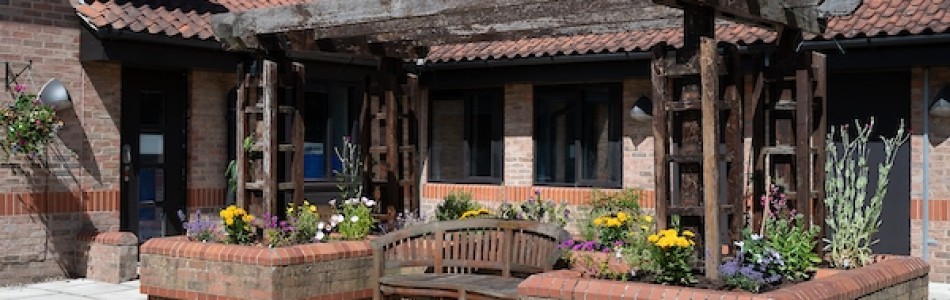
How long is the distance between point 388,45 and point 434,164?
20.6 ft

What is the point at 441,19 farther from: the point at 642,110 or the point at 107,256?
the point at 642,110

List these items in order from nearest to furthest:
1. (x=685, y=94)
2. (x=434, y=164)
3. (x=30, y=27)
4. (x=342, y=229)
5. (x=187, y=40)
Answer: (x=685, y=94) < (x=342, y=229) < (x=30, y=27) < (x=187, y=40) < (x=434, y=164)

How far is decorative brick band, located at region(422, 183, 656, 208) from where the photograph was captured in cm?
1455

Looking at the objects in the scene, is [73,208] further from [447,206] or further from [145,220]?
[447,206]

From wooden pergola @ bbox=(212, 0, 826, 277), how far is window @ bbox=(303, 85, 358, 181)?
4.23 metres

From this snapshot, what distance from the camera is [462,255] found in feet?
28.2

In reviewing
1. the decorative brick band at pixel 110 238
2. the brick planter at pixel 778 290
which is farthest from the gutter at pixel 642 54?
the decorative brick band at pixel 110 238

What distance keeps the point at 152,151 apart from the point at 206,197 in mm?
1006

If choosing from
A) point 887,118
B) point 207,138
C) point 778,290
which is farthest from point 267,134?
point 887,118

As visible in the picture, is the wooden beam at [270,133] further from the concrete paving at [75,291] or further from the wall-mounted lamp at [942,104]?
the wall-mounted lamp at [942,104]

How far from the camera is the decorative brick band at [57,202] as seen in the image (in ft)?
37.9

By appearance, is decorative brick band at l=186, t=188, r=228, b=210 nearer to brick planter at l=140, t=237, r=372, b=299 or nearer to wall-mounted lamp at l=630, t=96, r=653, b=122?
brick planter at l=140, t=237, r=372, b=299

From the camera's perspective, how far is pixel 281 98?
9945 mm

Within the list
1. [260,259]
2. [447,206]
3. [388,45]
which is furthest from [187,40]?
[260,259]
